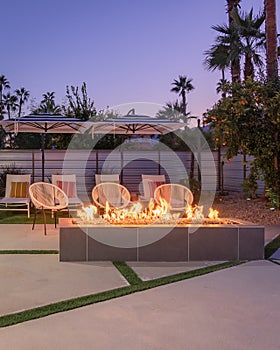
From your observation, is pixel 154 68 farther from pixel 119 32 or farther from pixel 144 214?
pixel 144 214

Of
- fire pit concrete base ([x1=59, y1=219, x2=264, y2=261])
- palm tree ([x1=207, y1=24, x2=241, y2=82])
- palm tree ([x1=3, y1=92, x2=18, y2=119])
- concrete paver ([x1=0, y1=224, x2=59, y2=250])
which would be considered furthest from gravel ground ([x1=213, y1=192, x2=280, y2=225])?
palm tree ([x1=3, y1=92, x2=18, y2=119])

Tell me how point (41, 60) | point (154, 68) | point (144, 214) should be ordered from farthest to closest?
point (154, 68) < point (41, 60) < point (144, 214)

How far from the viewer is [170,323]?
3.37m

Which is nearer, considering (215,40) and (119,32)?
(119,32)

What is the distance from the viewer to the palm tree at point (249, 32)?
14203 millimetres

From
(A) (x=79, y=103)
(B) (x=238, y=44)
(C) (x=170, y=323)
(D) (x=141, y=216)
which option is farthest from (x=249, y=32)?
(C) (x=170, y=323)

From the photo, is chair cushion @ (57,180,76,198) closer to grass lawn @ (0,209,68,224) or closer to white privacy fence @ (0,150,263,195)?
grass lawn @ (0,209,68,224)

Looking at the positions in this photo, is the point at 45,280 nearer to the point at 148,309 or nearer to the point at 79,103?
the point at 148,309

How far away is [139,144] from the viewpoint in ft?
56.2

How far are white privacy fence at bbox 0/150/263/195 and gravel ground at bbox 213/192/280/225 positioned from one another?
5.78ft

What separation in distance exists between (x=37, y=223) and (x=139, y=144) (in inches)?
350

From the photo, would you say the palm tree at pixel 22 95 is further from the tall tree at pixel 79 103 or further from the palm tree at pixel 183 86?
the tall tree at pixel 79 103

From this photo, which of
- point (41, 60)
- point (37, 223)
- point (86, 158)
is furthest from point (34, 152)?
point (37, 223)

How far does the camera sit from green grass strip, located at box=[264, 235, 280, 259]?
19.5 ft
